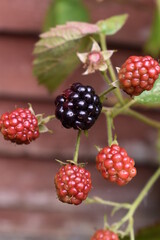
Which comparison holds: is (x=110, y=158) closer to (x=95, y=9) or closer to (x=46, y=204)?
(x=95, y=9)

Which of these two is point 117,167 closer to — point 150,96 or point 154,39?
point 150,96

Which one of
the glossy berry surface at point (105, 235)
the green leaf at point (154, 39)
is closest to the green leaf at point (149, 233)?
the glossy berry surface at point (105, 235)

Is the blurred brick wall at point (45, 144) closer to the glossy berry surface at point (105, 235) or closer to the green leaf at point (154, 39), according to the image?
the green leaf at point (154, 39)

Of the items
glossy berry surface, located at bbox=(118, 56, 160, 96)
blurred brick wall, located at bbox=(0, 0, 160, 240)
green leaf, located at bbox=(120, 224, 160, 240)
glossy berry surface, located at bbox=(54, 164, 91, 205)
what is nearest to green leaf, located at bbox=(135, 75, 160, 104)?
glossy berry surface, located at bbox=(118, 56, 160, 96)

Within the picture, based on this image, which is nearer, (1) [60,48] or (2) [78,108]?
(2) [78,108]

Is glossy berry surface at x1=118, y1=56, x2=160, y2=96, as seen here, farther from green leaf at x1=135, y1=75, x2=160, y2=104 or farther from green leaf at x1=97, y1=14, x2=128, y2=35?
green leaf at x1=97, y1=14, x2=128, y2=35

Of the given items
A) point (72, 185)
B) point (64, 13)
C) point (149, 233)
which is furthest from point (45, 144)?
point (72, 185)
